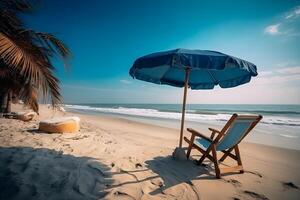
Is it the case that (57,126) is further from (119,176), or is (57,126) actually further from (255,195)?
(255,195)

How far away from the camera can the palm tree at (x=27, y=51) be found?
2.75 meters

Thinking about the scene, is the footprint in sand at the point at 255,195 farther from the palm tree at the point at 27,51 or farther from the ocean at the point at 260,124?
the ocean at the point at 260,124

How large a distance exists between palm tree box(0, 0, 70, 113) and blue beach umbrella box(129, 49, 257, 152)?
4.69 feet

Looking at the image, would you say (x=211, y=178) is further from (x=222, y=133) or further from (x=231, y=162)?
(x=231, y=162)

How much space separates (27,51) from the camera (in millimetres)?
2959

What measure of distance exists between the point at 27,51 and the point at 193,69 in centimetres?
357

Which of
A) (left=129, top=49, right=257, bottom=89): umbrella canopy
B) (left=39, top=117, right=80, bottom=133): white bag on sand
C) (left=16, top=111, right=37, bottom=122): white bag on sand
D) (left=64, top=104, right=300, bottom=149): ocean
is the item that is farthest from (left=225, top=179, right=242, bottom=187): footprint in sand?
(left=16, top=111, right=37, bottom=122): white bag on sand

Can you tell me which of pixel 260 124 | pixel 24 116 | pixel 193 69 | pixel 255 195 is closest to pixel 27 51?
pixel 193 69

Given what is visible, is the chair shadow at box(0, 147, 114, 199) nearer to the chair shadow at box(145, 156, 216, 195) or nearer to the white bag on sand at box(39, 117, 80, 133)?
the chair shadow at box(145, 156, 216, 195)

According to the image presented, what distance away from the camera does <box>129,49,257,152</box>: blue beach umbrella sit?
3.17 m

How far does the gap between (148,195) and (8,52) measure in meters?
2.62

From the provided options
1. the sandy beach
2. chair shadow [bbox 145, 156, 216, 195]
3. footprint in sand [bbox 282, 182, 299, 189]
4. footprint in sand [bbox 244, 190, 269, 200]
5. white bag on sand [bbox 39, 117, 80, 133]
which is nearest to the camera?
the sandy beach

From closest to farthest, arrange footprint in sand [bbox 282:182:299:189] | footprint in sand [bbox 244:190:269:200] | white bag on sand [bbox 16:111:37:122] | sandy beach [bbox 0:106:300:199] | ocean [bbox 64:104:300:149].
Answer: sandy beach [bbox 0:106:300:199] < footprint in sand [bbox 244:190:269:200] < footprint in sand [bbox 282:182:299:189] < white bag on sand [bbox 16:111:37:122] < ocean [bbox 64:104:300:149]

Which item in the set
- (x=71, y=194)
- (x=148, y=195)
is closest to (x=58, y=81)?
(x=71, y=194)
